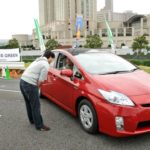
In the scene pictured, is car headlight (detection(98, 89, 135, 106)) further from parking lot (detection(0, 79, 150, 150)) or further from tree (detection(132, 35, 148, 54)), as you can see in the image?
tree (detection(132, 35, 148, 54))

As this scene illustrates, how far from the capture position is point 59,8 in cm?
12794

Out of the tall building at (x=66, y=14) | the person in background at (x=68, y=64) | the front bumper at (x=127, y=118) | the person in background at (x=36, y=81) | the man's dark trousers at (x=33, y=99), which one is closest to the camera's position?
the front bumper at (x=127, y=118)

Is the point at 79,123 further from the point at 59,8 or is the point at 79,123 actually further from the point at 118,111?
the point at 59,8

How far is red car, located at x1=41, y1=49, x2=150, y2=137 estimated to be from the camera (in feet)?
13.5

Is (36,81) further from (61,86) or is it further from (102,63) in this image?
(102,63)

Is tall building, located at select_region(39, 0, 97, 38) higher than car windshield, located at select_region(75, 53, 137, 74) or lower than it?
higher

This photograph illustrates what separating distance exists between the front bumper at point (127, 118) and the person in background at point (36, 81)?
1.28 metres

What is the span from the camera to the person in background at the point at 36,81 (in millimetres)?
4793

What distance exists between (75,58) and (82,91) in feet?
3.35

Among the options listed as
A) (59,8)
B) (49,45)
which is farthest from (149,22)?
(49,45)

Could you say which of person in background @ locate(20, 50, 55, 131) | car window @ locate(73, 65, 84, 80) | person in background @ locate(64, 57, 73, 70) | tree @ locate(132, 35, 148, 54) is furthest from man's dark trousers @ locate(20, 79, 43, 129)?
tree @ locate(132, 35, 148, 54)

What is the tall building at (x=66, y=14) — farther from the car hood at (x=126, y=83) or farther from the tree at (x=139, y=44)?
the car hood at (x=126, y=83)

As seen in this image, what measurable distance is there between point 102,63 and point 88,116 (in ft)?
4.34

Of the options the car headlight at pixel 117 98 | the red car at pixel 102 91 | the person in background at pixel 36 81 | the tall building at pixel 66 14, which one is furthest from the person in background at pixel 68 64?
the tall building at pixel 66 14
